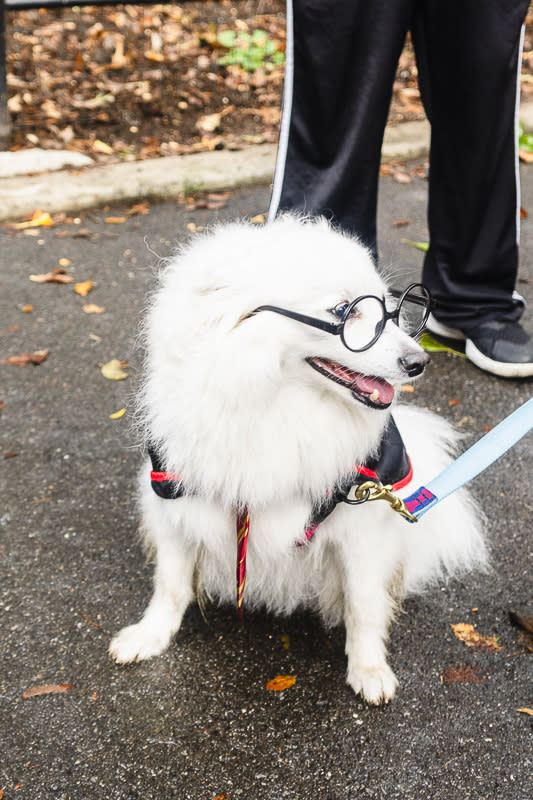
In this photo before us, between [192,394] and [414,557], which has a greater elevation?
[192,394]

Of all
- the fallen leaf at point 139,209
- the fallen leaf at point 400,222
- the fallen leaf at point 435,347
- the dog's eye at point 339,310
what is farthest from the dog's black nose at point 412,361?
the fallen leaf at point 139,209

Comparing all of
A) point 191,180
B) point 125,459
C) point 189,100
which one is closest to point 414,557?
point 125,459

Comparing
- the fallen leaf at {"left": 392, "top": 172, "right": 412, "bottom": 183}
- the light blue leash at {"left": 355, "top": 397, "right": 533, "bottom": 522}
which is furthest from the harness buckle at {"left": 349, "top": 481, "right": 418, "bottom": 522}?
the fallen leaf at {"left": 392, "top": 172, "right": 412, "bottom": 183}

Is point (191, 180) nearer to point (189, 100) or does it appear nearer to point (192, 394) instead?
point (189, 100)

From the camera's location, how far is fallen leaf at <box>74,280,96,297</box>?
3891 millimetres

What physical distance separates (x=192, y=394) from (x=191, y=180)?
12.3ft

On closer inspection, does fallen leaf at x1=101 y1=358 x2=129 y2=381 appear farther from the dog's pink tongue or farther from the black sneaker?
the dog's pink tongue

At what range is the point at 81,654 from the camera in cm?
204

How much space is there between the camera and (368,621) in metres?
1.98

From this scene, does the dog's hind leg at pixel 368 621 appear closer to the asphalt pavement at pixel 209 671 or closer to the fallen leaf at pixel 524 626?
the asphalt pavement at pixel 209 671

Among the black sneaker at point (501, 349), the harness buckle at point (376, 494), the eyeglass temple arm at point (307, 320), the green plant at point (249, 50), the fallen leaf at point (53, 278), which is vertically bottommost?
the fallen leaf at point (53, 278)

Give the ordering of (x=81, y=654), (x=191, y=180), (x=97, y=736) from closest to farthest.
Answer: (x=97, y=736)
(x=81, y=654)
(x=191, y=180)

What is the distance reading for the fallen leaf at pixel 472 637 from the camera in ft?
6.71

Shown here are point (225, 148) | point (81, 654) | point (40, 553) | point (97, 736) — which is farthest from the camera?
point (225, 148)
